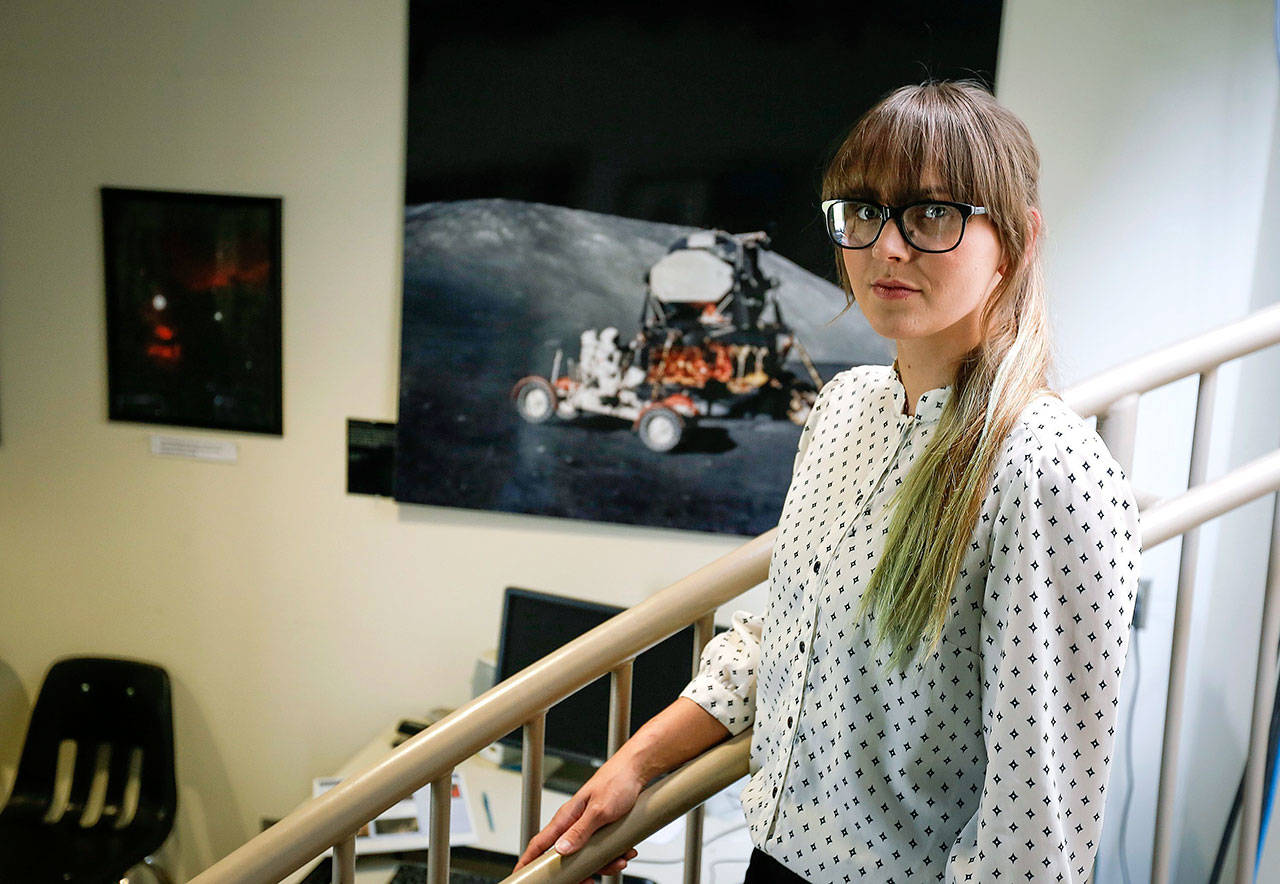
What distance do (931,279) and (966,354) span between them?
8 cm

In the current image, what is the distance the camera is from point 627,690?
989 mm

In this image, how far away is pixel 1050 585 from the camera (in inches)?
25.0

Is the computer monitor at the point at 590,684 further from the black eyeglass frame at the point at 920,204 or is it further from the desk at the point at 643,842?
the black eyeglass frame at the point at 920,204

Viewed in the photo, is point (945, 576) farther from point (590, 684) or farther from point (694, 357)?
point (694, 357)

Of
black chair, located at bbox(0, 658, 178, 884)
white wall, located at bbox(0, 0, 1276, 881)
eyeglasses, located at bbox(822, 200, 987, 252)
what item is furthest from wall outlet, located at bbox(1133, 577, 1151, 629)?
black chair, located at bbox(0, 658, 178, 884)

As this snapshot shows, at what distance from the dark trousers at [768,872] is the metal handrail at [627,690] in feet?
0.26

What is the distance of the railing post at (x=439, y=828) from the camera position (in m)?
0.94

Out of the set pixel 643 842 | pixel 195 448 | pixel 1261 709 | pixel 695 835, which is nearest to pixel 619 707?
pixel 695 835

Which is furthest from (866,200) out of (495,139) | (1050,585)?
(495,139)

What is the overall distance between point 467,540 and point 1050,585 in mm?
2084

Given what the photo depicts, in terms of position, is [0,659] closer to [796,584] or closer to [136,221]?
[136,221]

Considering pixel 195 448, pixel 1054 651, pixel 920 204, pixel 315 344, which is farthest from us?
pixel 195 448

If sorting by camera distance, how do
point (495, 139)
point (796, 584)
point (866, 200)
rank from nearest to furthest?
point (866, 200) → point (796, 584) → point (495, 139)

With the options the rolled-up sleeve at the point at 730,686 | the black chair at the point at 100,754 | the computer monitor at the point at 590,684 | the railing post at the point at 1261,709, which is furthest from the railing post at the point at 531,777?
the black chair at the point at 100,754
